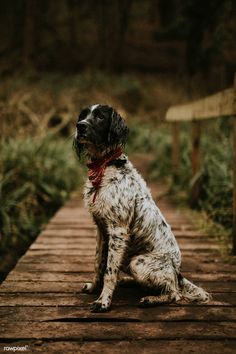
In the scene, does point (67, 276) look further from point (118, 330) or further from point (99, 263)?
point (118, 330)

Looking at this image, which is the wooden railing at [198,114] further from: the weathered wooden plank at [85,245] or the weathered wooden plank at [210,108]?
the weathered wooden plank at [85,245]

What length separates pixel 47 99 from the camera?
46.8ft

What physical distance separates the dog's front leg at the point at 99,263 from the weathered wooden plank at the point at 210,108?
1.69m

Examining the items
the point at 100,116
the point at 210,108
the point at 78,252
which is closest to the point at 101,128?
the point at 100,116

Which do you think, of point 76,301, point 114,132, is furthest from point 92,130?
point 76,301

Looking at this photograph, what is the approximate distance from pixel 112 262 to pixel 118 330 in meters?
0.51

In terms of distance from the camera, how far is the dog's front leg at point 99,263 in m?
3.38

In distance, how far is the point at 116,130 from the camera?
3166 mm

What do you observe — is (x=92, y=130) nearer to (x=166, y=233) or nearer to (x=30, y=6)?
(x=166, y=233)

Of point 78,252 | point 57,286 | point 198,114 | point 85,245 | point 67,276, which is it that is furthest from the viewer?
point 198,114

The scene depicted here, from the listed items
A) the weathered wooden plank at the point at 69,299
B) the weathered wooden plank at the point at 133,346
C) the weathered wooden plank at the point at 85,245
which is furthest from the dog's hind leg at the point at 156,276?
the weathered wooden plank at the point at 85,245

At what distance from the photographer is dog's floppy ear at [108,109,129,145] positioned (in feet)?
10.3

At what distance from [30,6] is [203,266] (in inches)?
886

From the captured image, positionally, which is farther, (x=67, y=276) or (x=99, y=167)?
(x=67, y=276)
